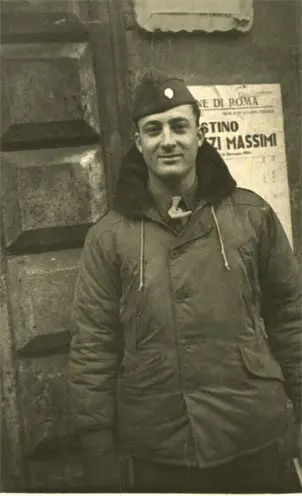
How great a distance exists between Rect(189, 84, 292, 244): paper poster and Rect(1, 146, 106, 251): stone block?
0.86ft

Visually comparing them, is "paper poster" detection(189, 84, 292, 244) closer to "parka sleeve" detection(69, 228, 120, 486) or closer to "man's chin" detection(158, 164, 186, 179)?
"man's chin" detection(158, 164, 186, 179)

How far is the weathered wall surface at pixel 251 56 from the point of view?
1.32m

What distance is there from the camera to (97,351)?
1.23 metres

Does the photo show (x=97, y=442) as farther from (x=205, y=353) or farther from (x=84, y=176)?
(x=84, y=176)

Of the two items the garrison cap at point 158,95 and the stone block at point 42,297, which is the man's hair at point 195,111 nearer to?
the garrison cap at point 158,95

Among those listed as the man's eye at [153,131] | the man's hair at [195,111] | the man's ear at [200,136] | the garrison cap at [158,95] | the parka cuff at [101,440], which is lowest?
the parka cuff at [101,440]

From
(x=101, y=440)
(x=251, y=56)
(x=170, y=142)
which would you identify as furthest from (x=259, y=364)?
(x=251, y=56)

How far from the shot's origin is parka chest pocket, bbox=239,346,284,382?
1.22 m

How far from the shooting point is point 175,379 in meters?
1.21

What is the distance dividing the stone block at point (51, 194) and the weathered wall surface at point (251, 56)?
214mm

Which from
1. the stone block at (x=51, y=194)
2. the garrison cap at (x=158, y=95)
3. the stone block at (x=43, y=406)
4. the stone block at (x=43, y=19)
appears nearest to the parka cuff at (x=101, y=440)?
the stone block at (x=43, y=406)

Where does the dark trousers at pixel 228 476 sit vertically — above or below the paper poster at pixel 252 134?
below

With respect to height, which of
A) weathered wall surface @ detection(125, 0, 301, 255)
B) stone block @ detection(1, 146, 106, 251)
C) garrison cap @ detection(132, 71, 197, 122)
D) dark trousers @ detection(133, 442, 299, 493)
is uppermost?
weathered wall surface @ detection(125, 0, 301, 255)

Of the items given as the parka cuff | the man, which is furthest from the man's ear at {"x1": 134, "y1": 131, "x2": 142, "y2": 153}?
the parka cuff
